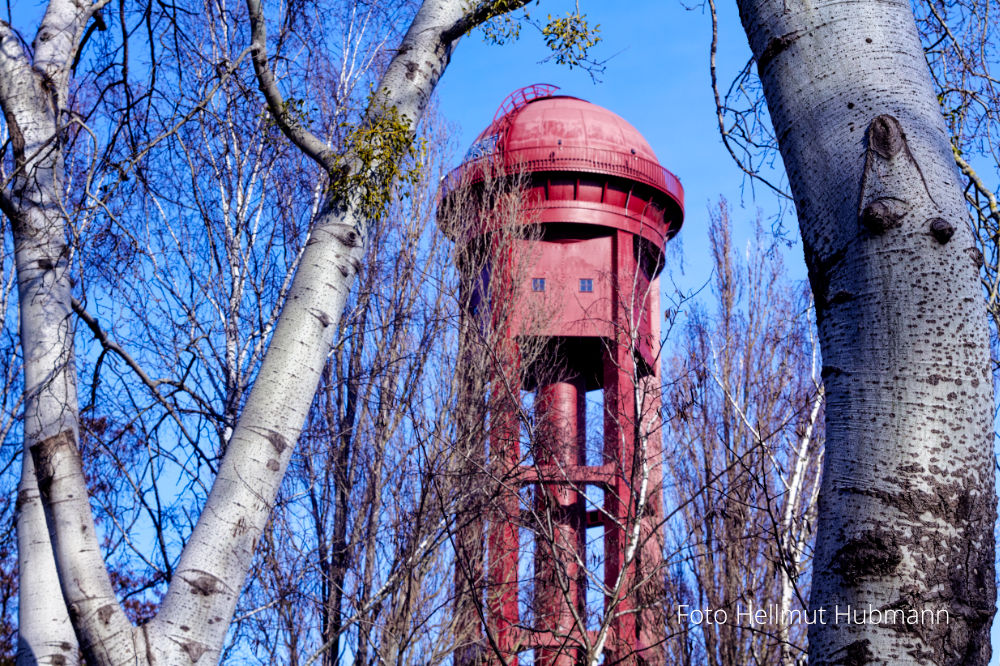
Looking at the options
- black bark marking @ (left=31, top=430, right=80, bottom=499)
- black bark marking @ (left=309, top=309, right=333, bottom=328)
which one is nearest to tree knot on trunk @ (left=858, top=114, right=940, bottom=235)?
black bark marking @ (left=309, top=309, right=333, bottom=328)

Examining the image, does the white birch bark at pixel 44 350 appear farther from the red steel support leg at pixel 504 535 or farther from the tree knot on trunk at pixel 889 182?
the red steel support leg at pixel 504 535

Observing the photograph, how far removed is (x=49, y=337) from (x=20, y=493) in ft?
1.46

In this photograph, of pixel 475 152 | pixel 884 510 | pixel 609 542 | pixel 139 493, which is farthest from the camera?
pixel 475 152

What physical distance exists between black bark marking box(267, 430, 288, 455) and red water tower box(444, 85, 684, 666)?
6.17m

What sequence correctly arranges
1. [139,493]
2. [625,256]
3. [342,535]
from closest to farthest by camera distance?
1. [139,493]
2. [342,535]
3. [625,256]

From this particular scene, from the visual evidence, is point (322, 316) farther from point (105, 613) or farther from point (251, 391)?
point (105, 613)

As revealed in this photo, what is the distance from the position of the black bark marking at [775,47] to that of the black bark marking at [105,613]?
5.77ft

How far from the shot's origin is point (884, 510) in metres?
1.07

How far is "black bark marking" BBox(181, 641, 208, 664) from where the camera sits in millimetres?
1977

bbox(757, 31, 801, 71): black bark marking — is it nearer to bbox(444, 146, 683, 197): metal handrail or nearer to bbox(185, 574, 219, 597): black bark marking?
bbox(185, 574, 219, 597): black bark marking

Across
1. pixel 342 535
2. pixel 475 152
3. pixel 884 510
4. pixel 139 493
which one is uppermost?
pixel 475 152

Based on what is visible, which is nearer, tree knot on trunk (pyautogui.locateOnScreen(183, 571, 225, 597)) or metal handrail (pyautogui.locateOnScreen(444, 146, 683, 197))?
tree knot on trunk (pyautogui.locateOnScreen(183, 571, 225, 597))

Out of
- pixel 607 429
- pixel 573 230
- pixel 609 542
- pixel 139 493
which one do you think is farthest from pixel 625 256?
pixel 139 493

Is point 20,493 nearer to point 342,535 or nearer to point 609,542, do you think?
point 342,535
